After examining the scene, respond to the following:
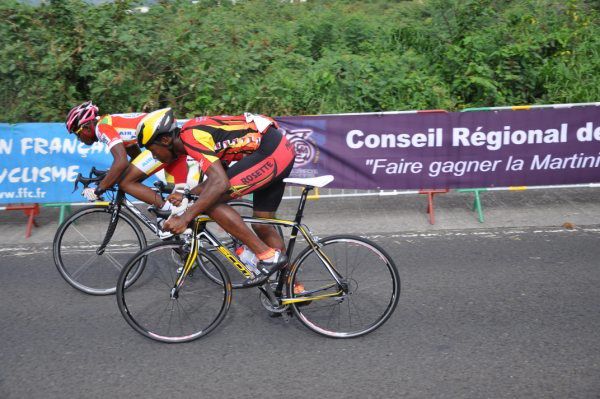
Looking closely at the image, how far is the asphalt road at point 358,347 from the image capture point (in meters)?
4.36

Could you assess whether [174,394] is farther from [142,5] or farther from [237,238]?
[142,5]

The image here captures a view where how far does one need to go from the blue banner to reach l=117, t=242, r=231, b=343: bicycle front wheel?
3188 millimetres

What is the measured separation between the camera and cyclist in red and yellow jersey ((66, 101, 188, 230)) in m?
5.93

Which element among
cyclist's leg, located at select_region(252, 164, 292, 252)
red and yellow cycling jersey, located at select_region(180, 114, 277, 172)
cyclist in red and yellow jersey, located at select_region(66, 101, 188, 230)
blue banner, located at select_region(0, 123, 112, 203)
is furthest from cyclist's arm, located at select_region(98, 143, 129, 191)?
blue banner, located at select_region(0, 123, 112, 203)

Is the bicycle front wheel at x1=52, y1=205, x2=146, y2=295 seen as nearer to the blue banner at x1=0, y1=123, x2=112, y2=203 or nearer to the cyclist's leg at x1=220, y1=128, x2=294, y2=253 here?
the cyclist's leg at x1=220, y1=128, x2=294, y2=253

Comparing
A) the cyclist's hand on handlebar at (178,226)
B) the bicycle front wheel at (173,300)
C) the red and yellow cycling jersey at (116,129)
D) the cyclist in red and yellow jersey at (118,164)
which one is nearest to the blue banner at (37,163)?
the red and yellow cycling jersey at (116,129)

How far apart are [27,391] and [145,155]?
246 centimetres

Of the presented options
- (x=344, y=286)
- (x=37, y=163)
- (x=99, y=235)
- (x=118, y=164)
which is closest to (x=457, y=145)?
(x=344, y=286)

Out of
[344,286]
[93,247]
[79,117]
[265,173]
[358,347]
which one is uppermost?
[79,117]

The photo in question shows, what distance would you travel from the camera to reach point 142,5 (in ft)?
36.6

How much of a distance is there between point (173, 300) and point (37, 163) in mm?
3833

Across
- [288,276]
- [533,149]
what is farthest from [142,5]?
[288,276]

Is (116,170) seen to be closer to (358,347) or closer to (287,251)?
(287,251)

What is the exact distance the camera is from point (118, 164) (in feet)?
19.4
